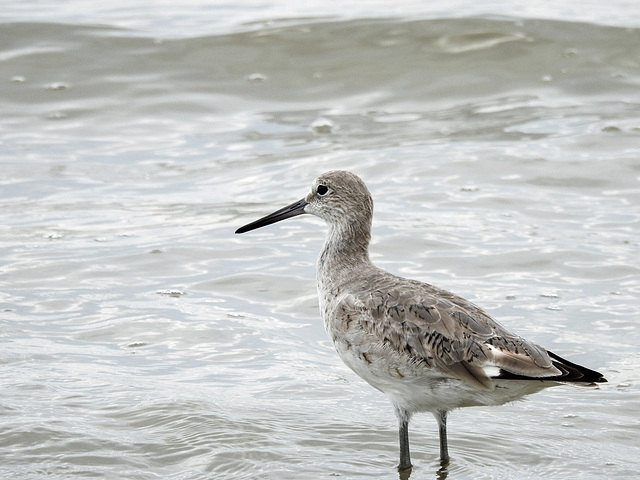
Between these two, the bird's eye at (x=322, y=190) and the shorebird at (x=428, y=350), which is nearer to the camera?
the shorebird at (x=428, y=350)

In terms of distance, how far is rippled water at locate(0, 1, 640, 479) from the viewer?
5.70 meters

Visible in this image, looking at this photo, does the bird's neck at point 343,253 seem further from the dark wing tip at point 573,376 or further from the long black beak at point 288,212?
the dark wing tip at point 573,376

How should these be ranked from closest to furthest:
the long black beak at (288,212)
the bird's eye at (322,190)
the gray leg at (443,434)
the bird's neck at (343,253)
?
the gray leg at (443,434)
the bird's neck at (343,253)
the bird's eye at (322,190)
the long black beak at (288,212)

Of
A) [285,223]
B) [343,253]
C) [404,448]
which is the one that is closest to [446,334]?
[404,448]

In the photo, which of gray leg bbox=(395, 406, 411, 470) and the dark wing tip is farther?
gray leg bbox=(395, 406, 411, 470)

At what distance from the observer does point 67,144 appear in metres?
11.1

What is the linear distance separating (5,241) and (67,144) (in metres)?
2.72

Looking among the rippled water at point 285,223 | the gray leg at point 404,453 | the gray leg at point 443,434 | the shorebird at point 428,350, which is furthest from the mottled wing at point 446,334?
the rippled water at point 285,223

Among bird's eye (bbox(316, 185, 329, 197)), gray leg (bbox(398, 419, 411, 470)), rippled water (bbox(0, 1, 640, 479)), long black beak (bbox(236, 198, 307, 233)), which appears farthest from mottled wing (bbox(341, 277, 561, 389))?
long black beak (bbox(236, 198, 307, 233))

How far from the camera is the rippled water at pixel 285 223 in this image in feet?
18.7

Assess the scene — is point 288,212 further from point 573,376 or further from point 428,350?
point 573,376

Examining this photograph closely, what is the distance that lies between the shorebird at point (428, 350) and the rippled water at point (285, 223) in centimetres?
52

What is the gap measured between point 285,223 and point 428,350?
4.63m

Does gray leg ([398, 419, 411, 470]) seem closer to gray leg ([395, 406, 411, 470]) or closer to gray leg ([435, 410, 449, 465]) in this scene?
gray leg ([395, 406, 411, 470])
